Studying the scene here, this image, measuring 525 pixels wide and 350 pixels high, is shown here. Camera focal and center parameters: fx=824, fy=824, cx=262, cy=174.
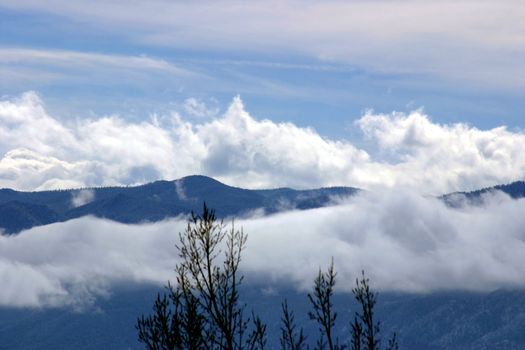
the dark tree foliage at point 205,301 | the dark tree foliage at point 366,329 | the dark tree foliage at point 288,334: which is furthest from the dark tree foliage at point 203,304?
the dark tree foliage at point 366,329

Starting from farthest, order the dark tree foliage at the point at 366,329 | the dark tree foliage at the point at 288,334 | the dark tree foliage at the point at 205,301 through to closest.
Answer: the dark tree foliage at the point at 366,329
the dark tree foliage at the point at 288,334
the dark tree foliage at the point at 205,301

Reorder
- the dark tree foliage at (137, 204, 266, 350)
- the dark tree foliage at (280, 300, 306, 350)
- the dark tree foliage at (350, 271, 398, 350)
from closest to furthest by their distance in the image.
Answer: the dark tree foliage at (137, 204, 266, 350)
the dark tree foliage at (280, 300, 306, 350)
the dark tree foliage at (350, 271, 398, 350)

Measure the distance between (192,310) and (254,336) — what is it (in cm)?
416

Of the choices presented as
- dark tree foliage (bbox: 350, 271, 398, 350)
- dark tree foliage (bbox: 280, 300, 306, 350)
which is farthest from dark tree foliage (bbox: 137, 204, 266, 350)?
dark tree foliage (bbox: 350, 271, 398, 350)

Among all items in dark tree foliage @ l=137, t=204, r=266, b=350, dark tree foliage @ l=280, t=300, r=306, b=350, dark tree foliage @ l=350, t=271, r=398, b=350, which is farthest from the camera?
dark tree foliage @ l=350, t=271, r=398, b=350

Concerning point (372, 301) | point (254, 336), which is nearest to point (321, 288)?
point (372, 301)

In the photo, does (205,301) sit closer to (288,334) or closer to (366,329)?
(288,334)

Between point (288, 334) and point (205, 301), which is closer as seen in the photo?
point (205, 301)

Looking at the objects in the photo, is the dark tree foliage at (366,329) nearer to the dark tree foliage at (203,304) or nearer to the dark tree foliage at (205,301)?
the dark tree foliage at (203,304)

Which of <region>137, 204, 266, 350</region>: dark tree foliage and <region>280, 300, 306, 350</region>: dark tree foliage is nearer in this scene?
<region>137, 204, 266, 350</region>: dark tree foliage

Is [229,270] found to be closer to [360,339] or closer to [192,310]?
[192,310]

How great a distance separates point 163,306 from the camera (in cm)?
5219

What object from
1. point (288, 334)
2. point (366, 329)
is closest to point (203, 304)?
point (288, 334)

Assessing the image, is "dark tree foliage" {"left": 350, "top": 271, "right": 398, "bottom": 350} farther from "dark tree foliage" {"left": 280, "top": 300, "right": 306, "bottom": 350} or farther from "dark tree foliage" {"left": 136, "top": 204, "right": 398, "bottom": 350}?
"dark tree foliage" {"left": 136, "top": 204, "right": 398, "bottom": 350}
